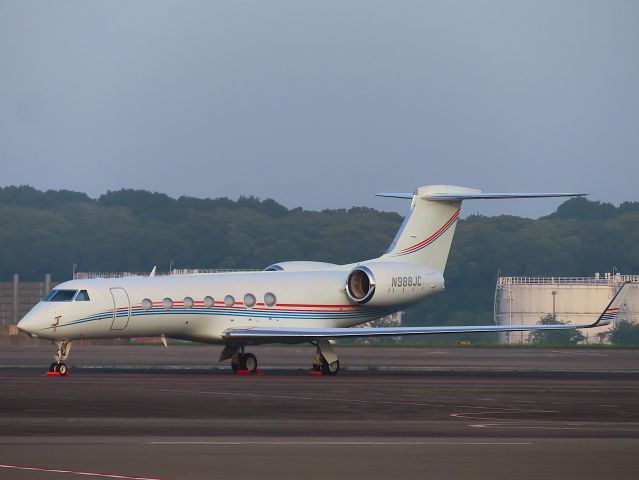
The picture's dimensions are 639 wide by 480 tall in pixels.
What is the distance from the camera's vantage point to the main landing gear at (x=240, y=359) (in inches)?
1299

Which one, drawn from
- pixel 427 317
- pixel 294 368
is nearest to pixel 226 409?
pixel 294 368

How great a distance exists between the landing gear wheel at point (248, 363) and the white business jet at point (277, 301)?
0.09ft

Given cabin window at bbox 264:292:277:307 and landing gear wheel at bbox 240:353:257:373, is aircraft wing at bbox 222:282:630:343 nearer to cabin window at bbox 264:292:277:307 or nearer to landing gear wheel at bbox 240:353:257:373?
landing gear wheel at bbox 240:353:257:373

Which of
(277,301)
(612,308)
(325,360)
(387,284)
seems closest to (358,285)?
(387,284)

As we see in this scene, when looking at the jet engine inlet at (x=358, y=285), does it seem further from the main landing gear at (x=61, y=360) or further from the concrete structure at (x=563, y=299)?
the concrete structure at (x=563, y=299)

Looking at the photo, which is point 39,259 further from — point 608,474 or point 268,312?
point 608,474

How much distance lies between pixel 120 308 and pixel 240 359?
3.75 m

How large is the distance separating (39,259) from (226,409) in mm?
59514

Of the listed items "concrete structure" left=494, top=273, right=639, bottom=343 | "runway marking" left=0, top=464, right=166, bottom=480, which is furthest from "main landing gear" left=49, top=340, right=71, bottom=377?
"concrete structure" left=494, top=273, right=639, bottom=343

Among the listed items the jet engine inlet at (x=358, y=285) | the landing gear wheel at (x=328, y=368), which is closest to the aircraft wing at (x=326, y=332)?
the landing gear wheel at (x=328, y=368)

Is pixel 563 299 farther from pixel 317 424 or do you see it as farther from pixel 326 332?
pixel 317 424

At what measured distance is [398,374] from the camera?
32.2 metres

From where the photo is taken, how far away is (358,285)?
35.0 m

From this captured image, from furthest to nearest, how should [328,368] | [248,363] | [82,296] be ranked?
[248,363] → [328,368] → [82,296]
